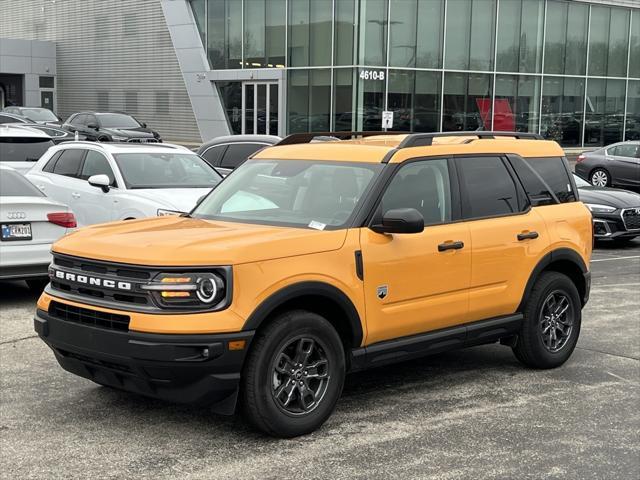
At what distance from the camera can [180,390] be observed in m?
4.81

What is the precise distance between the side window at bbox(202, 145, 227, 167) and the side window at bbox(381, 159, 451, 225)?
956 centimetres

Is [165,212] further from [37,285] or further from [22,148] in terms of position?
[22,148]

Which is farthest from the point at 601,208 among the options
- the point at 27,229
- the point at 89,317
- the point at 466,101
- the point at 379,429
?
the point at 466,101

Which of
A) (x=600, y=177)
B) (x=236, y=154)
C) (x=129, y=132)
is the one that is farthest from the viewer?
(x=129, y=132)

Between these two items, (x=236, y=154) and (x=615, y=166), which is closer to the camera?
(x=236, y=154)

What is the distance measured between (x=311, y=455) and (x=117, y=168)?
688 centimetres

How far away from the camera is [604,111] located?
38.1 m

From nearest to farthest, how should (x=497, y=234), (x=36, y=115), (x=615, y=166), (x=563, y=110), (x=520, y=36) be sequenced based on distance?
(x=497, y=234) < (x=615, y=166) < (x=36, y=115) < (x=520, y=36) < (x=563, y=110)

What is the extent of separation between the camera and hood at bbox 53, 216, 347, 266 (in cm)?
482

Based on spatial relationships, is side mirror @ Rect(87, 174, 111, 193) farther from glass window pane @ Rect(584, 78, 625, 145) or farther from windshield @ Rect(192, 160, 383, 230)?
glass window pane @ Rect(584, 78, 625, 145)

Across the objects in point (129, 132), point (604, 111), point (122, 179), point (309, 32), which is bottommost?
point (122, 179)

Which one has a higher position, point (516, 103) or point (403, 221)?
point (516, 103)

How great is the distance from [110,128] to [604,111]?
21593 mm

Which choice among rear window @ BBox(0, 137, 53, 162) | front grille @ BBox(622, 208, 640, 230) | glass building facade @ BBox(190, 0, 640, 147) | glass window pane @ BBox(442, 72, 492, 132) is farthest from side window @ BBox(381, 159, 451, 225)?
glass window pane @ BBox(442, 72, 492, 132)
